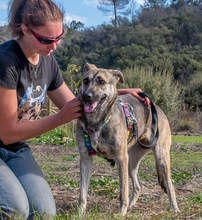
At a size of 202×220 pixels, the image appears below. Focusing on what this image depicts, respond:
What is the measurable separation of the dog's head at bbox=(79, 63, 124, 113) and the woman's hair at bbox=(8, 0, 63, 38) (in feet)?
2.44

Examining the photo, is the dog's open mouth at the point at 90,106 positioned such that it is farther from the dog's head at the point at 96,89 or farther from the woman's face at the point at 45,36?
the woman's face at the point at 45,36

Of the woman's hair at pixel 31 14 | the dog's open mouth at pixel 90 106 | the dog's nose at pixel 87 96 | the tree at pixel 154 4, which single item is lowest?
the dog's open mouth at pixel 90 106

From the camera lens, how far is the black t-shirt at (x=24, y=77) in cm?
303

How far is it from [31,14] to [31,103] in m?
1.03

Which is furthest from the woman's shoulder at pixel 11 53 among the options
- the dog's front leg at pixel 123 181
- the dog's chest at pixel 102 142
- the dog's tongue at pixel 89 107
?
the dog's front leg at pixel 123 181

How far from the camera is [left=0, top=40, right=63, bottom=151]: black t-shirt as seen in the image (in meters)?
3.03

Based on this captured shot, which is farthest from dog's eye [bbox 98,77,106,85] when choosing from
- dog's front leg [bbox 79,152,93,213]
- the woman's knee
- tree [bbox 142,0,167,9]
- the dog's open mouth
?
tree [bbox 142,0,167,9]

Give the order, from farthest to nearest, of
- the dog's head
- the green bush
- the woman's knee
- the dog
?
the green bush
the dog
the dog's head
the woman's knee

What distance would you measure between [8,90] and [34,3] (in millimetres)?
988

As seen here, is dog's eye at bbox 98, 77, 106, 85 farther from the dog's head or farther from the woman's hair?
the woman's hair

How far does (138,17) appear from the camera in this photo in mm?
44469

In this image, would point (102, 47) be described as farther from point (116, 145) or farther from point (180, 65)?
point (116, 145)

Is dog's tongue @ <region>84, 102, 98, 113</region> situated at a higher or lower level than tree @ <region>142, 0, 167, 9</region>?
lower

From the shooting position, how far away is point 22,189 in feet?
10.1
